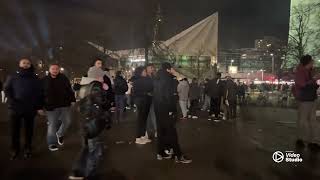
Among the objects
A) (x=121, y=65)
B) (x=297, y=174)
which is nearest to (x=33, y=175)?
(x=297, y=174)

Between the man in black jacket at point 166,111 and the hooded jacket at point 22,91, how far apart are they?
2.26 metres

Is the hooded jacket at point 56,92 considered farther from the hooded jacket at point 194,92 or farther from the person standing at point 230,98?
the hooded jacket at point 194,92

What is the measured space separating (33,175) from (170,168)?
220cm

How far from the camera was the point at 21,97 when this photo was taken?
8125 mm

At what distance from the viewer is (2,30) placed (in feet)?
115

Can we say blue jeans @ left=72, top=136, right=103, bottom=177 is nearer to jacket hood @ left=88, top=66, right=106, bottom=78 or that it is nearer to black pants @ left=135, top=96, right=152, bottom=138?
jacket hood @ left=88, top=66, right=106, bottom=78

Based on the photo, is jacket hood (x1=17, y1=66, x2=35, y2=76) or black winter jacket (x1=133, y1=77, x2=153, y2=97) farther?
black winter jacket (x1=133, y1=77, x2=153, y2=97)

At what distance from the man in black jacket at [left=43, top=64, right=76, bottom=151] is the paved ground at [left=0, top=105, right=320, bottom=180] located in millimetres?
422

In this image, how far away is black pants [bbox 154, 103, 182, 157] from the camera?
8.05 m

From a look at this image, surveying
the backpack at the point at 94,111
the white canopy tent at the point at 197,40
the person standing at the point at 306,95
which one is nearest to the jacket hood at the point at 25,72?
the backpack at the point at 94,111

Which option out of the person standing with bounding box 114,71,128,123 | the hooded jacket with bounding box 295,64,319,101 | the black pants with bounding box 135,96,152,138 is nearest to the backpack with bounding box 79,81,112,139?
the black pants with bounding box 135,96,152,138

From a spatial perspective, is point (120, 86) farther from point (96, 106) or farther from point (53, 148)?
point (96, 106)

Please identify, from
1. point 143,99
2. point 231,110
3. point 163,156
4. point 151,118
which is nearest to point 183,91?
point 231,110

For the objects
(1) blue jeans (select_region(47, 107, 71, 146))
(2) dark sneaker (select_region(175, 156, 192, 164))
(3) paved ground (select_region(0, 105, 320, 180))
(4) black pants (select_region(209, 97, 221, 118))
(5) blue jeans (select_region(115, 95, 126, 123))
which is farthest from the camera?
(4) black pants (select_region(209, 97, 221, 118))
